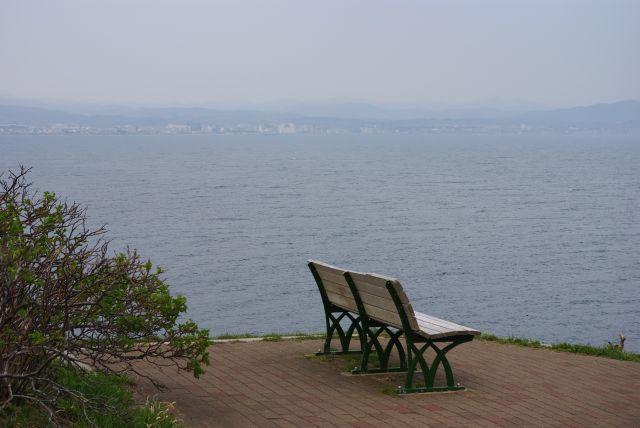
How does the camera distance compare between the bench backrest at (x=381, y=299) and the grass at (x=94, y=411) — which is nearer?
the grass at (x=94, y=411)

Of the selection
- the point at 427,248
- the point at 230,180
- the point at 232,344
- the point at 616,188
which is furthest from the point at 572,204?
the point at 232,344

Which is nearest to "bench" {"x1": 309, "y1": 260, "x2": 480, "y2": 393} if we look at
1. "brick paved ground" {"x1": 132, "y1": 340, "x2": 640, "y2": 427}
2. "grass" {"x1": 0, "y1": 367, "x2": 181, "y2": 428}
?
"brick paved ground" {"x1": 132, "y1": 340, "x2": 640, "y2": 427}

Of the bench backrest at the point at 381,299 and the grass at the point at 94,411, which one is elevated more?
the bench backrest at the point at 381,299

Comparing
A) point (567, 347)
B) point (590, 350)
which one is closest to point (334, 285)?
point (567, 347)

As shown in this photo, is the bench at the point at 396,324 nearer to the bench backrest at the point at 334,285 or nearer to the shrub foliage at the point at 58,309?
the bench backrest at the point at 334,285

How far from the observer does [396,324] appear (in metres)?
8.07

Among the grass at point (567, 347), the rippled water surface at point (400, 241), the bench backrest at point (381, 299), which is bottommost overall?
the rippled water surface at point (400, 241)

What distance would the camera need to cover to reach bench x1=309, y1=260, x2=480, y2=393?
7.84 m

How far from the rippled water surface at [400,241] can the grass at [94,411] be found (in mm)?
15676

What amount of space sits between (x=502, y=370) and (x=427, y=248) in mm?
30795

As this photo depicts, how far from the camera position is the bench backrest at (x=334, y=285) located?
875 cm

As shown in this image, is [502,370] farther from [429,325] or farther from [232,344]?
[232,344]

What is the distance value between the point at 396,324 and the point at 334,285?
45.9 inches

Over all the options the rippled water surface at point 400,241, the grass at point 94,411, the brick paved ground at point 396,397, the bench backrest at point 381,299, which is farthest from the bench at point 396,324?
the rippled water surface at point 400,241
